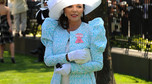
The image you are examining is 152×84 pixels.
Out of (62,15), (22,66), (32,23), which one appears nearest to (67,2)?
(62,15)

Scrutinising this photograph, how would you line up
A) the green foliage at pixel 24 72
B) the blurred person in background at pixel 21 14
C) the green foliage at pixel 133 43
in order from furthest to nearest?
the blurred person in background at pixel 21 14 < the green foliage at pixel 133 43 < the green foliage at pixel 24 72

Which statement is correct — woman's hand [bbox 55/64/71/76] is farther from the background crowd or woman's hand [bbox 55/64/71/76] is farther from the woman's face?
the background crowd

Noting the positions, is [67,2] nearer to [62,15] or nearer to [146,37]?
[62,15]

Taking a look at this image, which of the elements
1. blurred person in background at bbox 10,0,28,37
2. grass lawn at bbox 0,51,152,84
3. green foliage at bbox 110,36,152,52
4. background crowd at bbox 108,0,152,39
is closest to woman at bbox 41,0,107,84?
grass lawn at bbox 0,51,152,84

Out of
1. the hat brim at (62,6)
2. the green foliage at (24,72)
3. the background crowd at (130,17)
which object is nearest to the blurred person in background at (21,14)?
the green foliage at (24,72)

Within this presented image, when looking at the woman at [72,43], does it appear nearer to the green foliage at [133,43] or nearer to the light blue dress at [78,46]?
the light blue dress at [78,46]

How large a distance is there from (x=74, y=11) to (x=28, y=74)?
5.77m

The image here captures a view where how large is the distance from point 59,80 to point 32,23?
10.5 m

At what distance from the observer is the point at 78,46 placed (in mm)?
3525

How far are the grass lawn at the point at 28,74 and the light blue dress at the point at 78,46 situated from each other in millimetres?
4549

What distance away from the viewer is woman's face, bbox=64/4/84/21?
3613mm

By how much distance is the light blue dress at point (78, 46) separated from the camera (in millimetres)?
3512

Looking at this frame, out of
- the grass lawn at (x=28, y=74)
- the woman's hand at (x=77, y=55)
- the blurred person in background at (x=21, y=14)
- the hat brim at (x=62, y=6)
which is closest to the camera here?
the woman's hand at (x=77, y=55)

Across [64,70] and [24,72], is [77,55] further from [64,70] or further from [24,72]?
[24,72]
